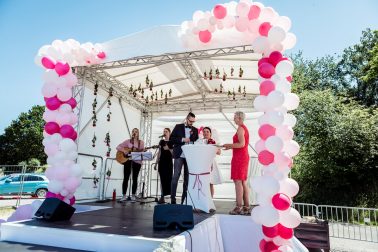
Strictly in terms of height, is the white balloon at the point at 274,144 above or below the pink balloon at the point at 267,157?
above

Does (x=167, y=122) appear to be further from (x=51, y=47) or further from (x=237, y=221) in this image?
(x=237, y=221)

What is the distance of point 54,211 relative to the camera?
3.31m

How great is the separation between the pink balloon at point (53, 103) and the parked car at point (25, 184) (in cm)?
819

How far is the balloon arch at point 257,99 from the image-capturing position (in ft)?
10.1

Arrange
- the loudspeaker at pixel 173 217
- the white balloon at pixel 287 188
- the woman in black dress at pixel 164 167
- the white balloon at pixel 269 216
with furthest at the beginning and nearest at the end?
the woman in black dress at pixel 164 167 → the white balloon at pixel 287 188 → the white balloon at pixel 269 216 → the loudspeaker at pixel 173 217

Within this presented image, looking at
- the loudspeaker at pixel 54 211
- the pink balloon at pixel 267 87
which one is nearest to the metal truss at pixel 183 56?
the pink balloon at pixel 267 87

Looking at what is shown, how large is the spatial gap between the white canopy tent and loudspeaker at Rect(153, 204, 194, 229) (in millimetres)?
2596

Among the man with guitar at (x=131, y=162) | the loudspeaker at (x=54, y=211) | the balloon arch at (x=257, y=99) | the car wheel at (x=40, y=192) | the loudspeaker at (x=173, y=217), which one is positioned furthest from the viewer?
A: the car wheel at (x=40, y=192)

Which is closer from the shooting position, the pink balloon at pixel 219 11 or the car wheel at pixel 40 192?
the pink balloon at pixel 219 11

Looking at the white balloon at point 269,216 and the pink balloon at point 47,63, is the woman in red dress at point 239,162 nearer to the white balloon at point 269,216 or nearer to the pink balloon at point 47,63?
the white balloon at point 269,216

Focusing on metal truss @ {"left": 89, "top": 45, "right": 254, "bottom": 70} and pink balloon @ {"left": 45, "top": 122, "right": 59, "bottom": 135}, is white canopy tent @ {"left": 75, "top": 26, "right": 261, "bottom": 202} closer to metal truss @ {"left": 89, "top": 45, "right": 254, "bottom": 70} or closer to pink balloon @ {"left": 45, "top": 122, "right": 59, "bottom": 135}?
metal truss @ {"left": 89, "top": 45, "right": 254, "bottom": 70}

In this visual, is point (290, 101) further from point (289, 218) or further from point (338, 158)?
point (338, 158)

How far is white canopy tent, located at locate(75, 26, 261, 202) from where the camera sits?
4.90m

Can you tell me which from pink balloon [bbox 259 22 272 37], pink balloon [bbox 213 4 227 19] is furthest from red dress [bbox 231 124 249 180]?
pink balloon [bbox 213 4 227 19]
